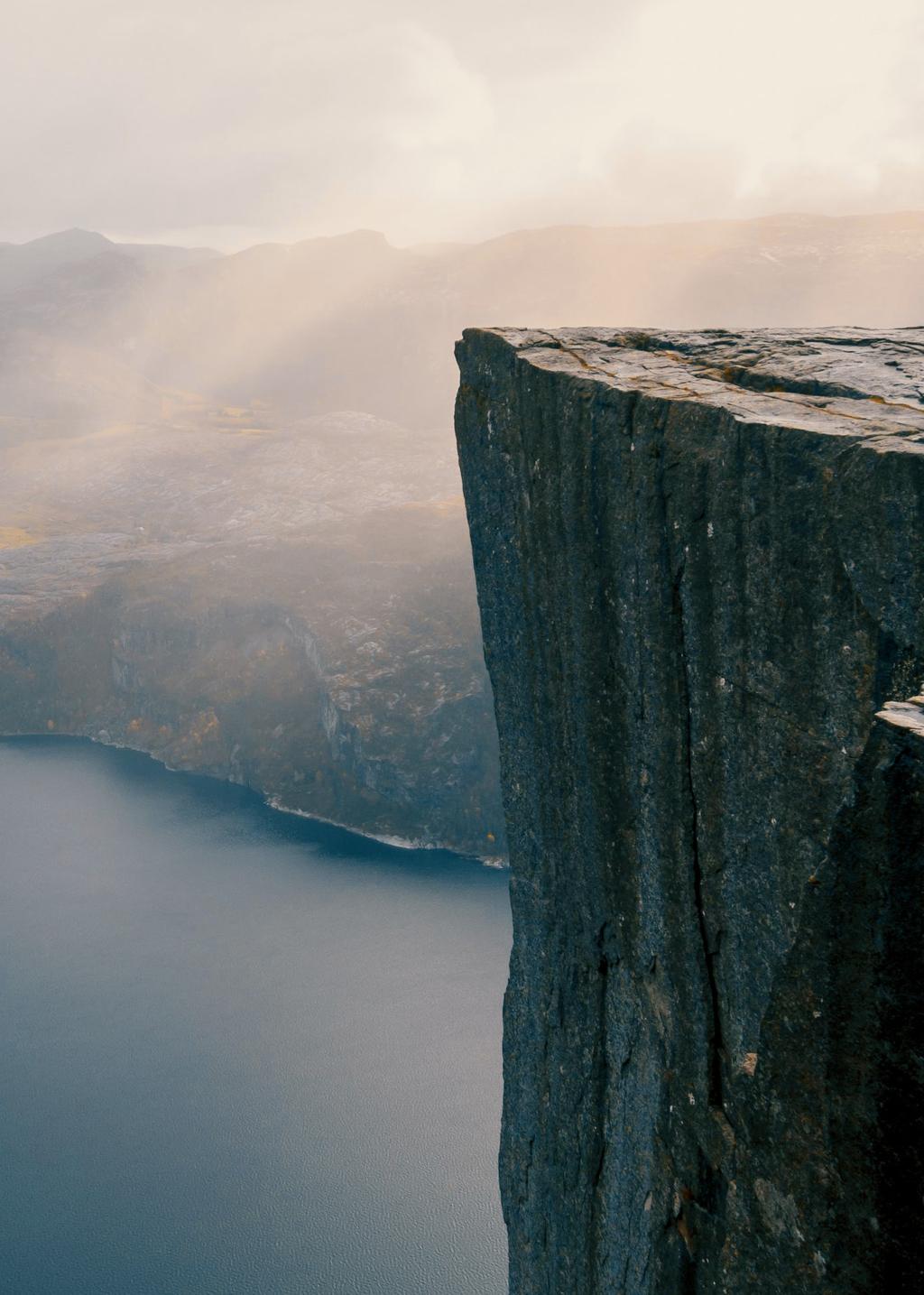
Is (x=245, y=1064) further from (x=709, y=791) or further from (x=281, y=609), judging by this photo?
(x=281, y=609)

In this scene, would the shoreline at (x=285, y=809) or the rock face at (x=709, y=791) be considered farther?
the shoreline at (x=285, y=809)

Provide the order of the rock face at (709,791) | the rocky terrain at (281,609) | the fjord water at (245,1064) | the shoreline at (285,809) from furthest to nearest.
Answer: the rocky terrain at (281,609)
the shoreline at (285,809)
the fjord water at (245,1064)
the rock face at (709,791)

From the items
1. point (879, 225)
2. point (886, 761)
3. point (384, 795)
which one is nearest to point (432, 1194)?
point (886, 761)

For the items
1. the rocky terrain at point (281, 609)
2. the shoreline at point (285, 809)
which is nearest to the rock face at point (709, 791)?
the shoreline at point (285, 809)

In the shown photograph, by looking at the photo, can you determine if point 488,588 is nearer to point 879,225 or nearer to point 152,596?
point 152,596

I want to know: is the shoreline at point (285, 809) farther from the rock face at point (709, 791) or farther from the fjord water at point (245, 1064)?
the rock face at point (709, 791)

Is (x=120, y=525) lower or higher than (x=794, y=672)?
lower

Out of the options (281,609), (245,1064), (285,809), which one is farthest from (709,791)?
(281,609)
